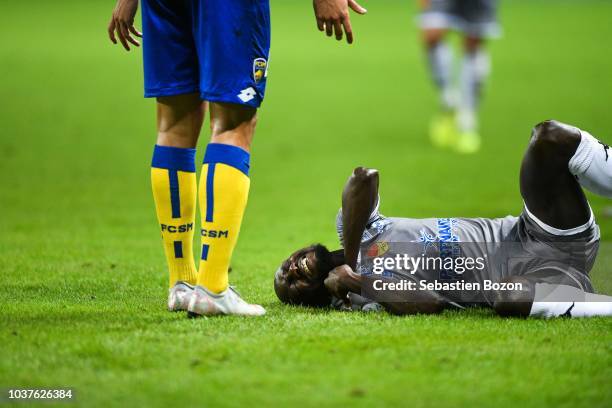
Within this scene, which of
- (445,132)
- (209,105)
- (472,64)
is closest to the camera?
(209,105)

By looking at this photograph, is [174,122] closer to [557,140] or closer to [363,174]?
[363,174]

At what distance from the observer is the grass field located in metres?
4.04

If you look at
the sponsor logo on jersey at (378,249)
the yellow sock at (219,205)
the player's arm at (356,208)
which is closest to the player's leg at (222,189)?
the yellow sock at (219,205)

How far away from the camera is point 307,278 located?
5582 mm

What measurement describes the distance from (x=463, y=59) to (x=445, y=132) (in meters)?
1.40

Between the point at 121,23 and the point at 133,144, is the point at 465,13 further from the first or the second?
the point at 121,23

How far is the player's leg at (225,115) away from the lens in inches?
196

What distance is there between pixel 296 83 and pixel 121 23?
14.3 m

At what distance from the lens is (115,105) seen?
1656 cm

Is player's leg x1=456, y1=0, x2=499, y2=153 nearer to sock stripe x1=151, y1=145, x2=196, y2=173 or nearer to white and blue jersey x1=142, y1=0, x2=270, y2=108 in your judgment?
sock stripe x1=151, y1=145, x2=196, y2=173

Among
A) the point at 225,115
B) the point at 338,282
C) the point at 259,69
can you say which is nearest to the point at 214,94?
the point at 225,115

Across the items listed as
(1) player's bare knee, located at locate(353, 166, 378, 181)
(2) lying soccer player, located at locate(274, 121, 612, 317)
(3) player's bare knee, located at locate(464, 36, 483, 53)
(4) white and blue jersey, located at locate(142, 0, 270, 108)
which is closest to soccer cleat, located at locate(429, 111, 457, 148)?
(3) player's bare knee, located at locate(464, 36, 483, 53)

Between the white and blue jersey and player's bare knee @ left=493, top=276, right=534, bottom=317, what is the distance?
4.74 ft

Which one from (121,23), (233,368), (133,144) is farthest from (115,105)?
(233,368)
